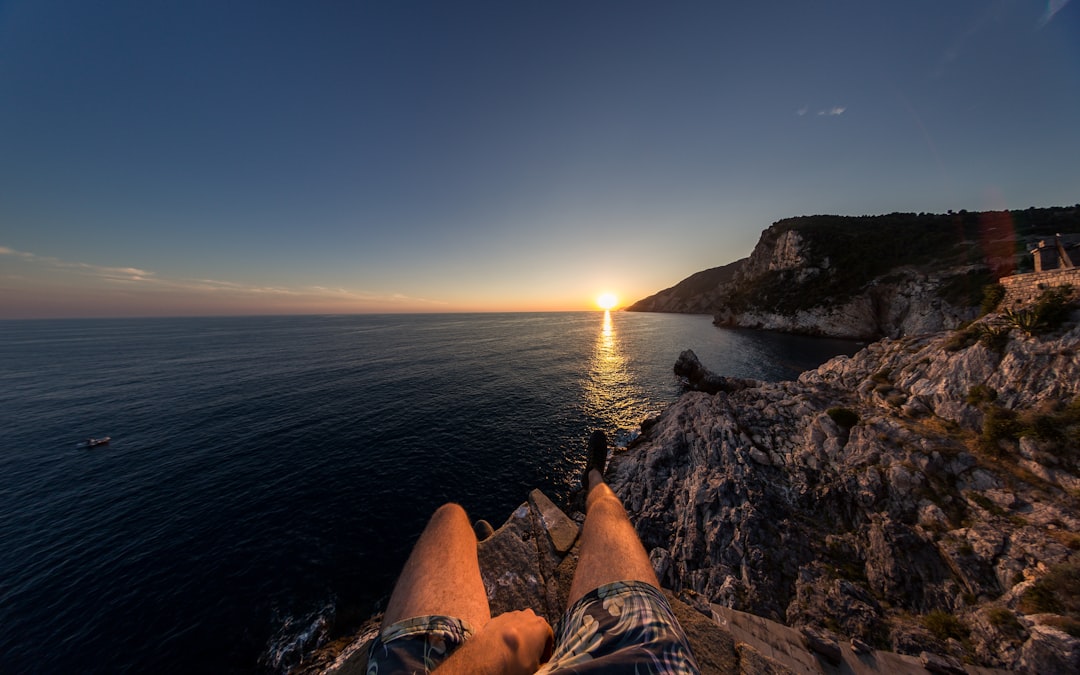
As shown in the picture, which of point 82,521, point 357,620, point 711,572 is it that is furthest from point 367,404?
point 711,572

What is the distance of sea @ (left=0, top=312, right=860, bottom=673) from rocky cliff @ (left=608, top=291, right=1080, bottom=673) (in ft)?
29.0

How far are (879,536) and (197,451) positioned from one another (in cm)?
4013

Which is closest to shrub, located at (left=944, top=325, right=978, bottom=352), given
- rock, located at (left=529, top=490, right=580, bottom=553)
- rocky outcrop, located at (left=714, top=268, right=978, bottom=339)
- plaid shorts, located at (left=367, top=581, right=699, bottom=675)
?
rock, located at (left=529, top=490, right=580, bottom=553)

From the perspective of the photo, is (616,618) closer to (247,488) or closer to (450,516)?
(450,516)

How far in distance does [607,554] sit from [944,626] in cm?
1243

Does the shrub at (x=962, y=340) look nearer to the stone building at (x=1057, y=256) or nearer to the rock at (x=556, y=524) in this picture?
the stone building at (x=1057, y=256)

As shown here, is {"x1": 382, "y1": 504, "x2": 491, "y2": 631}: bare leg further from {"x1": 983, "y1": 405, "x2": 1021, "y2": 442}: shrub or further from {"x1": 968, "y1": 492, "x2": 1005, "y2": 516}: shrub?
{"x1": 983, "y1": 405, "x2": 1021, "y2": 442}: shrub

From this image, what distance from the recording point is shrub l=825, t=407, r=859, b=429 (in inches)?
625

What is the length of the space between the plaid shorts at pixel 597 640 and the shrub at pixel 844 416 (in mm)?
19650

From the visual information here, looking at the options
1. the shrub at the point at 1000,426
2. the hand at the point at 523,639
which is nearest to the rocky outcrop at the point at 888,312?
the shrub at the point at 1000,426

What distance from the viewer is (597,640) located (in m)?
2.11

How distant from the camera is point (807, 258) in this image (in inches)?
3118

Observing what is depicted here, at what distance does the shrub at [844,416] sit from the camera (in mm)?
15867

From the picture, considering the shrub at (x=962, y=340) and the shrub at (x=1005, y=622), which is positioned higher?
the shrub at (x=962, y=340)
